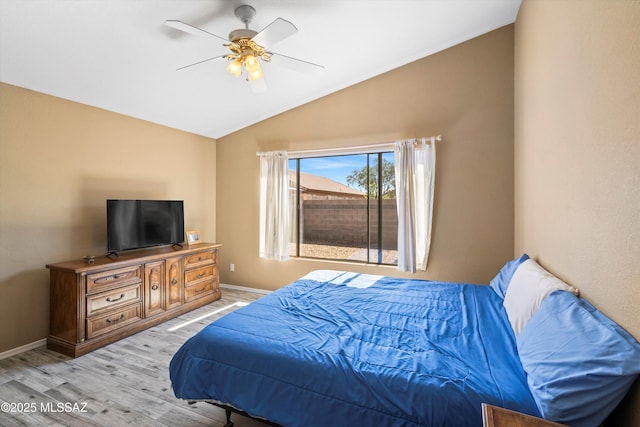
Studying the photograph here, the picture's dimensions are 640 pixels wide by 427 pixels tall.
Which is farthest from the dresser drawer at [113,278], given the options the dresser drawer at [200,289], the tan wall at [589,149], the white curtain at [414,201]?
the tan wall at [589,149]

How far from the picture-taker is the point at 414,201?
3465 mm

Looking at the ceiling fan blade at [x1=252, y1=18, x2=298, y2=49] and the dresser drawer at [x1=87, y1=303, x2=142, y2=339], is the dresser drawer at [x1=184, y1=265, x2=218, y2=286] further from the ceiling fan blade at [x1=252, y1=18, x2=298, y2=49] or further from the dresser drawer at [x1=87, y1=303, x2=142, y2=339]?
the ceiling fan blade at [x1=252, y1=18, x2=298, y2=49]

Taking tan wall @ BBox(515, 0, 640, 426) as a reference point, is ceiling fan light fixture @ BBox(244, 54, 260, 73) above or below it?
above

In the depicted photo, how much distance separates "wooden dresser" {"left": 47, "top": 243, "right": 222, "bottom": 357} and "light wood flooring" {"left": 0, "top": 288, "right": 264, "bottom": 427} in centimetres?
17

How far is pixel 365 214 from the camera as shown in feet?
13.2

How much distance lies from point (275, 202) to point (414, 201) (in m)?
1.92

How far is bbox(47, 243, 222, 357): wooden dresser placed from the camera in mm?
2697

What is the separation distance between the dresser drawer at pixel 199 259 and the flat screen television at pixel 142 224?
0.87 feet

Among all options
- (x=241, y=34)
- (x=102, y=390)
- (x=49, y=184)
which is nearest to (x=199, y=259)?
(x=49, y=184)

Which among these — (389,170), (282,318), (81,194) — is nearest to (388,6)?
(389,170)

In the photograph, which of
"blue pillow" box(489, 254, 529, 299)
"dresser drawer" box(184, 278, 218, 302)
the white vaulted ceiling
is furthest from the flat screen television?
"blue pillow" box(489, 254, 529, 299)

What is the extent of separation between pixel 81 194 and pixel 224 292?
7.47ft

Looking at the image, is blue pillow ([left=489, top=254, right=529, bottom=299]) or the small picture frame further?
the small picture frame

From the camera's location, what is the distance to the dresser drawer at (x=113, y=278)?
277 centimetres
